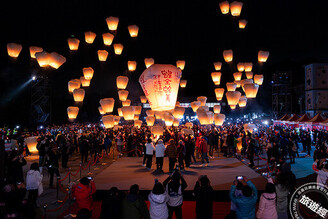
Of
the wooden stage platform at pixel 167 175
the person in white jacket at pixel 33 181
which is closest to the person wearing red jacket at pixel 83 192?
the person in white jacket at pixel 33 181

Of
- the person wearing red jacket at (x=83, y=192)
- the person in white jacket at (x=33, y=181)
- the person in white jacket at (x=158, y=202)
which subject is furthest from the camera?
the person in white jacket at (x=33, y=181)


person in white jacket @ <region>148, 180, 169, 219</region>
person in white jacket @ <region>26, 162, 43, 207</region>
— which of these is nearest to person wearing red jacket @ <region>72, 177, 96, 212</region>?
person in white jacket @ <region>148, 180, 169, 219</region>

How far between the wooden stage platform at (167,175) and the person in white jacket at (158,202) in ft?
9.26

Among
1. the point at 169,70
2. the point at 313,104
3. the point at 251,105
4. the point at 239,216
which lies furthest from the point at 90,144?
the point at 251,105

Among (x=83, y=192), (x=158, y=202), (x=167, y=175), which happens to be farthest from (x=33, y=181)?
(x=167, y=175)

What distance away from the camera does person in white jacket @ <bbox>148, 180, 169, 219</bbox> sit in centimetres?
346

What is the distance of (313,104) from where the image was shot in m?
24.1

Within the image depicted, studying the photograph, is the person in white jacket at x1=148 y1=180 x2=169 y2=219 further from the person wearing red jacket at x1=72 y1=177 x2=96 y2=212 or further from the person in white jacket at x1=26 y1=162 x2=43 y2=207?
the person in white jacket at x1=26 y1=162 x2=43 y2=207

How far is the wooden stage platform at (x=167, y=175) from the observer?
21.8 ft

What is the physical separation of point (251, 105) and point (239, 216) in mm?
47893

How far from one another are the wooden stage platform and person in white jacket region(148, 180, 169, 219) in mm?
2824

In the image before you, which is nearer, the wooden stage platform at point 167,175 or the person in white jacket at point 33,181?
the person in white jacket at point 33,181

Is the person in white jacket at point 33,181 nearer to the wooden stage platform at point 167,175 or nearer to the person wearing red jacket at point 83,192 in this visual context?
the person wearing red jacket at point 83,192

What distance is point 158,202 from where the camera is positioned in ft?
11.4
